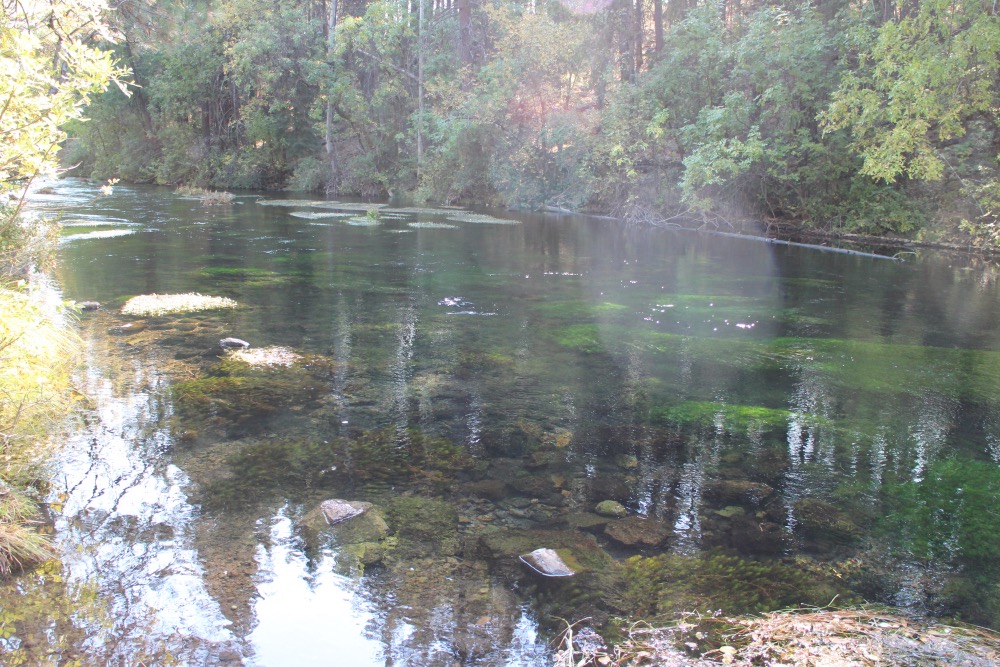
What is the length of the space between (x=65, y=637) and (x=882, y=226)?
2215 cm

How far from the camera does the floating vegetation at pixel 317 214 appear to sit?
82.4 feet

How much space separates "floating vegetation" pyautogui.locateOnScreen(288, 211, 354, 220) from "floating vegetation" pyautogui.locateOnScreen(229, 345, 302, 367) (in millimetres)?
17034

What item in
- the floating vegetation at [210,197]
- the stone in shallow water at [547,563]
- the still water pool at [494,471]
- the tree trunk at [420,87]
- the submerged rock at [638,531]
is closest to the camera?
the still water pool at [494,471]

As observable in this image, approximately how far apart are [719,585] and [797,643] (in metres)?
0.67

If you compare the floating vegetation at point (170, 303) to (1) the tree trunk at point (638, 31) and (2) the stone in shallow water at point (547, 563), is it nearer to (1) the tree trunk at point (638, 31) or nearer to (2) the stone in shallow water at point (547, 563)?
(2) the stone in shallow water at point (547, 563)

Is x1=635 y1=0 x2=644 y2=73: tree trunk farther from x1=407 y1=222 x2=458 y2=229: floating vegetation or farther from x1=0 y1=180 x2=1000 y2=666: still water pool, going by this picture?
x1=0 y1=180 x2=1000 y2=666: still water pool

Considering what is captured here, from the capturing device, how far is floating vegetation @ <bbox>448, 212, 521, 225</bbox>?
25197mm

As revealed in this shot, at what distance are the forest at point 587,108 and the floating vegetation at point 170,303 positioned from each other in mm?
4617

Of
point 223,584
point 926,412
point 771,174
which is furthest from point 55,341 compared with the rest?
point 771,174

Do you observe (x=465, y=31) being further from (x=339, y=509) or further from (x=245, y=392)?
(x=339, y=509)

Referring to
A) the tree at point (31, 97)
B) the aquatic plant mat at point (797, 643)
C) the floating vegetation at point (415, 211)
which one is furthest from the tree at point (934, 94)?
the tree at point (31, 97)

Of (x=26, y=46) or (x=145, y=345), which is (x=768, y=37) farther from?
(x=26, y=46)

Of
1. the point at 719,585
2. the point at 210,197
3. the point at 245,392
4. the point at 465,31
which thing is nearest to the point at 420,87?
the point at 465,31

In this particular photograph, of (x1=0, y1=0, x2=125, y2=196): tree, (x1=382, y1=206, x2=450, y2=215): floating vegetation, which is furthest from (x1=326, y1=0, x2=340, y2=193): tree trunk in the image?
(x1=0, y1=0, x2=125, y2=196): tree
